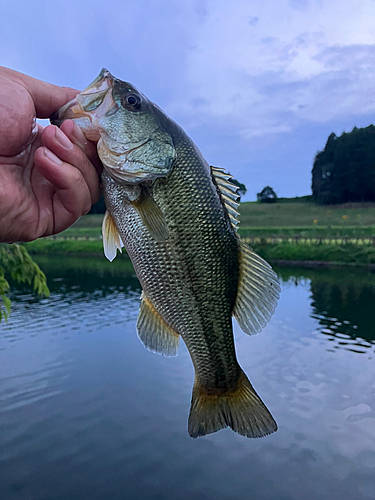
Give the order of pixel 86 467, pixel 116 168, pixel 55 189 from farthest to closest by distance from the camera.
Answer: pixel 86 467 → pixel 55 189 → pixel 116 168

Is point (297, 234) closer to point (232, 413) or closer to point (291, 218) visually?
point (291, 218)

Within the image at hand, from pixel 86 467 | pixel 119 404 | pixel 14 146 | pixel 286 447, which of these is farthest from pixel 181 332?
pixel 119 404

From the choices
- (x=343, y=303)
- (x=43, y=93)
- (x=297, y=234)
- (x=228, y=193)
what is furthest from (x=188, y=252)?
(x=297, y=234)

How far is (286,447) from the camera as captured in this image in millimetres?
13430

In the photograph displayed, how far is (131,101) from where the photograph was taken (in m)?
2.45

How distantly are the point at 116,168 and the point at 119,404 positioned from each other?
14.9m

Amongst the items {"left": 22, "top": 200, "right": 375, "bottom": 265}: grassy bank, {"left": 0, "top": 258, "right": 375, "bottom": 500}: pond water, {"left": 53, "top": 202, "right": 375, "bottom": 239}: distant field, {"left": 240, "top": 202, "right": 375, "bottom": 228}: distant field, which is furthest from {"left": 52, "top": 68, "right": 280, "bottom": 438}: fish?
{"left": 240, "top": 202, "right": 375, "bottom": 228}: distant field

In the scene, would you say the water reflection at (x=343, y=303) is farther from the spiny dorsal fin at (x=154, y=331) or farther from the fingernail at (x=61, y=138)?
the fingernail at (x=61, y=138)

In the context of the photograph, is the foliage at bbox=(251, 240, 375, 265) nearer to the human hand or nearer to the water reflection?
the water reflection

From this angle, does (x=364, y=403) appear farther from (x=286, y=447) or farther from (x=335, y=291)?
(x=335, y=291)

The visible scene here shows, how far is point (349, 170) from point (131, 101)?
72.1m

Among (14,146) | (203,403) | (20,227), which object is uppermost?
(14,146)

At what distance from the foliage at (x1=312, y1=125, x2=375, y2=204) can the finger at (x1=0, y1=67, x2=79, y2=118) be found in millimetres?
70496

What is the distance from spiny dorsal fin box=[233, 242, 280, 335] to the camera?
2578mm
